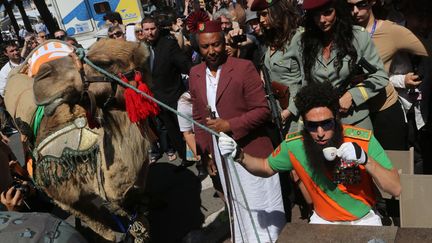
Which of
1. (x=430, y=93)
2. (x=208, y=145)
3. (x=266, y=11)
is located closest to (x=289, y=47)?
(x=266, y=11)

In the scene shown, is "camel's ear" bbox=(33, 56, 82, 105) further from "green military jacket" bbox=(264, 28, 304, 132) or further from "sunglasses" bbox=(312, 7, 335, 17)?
"sunglasses" bbox=(312, 7, 335, 17)

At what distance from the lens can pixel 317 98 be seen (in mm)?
2246

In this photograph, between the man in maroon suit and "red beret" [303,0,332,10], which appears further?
the man in maroon suit

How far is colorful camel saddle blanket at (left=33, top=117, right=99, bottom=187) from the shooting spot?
9.02 feet

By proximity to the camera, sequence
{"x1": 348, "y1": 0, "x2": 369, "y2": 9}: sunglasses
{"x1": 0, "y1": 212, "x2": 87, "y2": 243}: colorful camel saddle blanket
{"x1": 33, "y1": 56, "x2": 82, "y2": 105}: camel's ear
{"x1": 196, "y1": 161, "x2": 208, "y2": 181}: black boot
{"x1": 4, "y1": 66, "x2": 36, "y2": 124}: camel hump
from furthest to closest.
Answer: {"x1": 196, "y1": 161, "x2": 208, "y2": 181}: black boot < {"x1": 4, "y1": 66, "x2": 36, "y2": 124}: camel hump < {"x1": 348, "y1": 0, "x2": 369, "y2": 9}: sunglasses < {"x1": 33, "y1": 56, "x2": 82, "y2": 105}: camel's ear < {"x1": 0, "y1": 212, "x2": 87, "y2": 243}: colorful camel saddle blanket

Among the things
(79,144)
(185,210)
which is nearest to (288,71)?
Answer: (79,144)

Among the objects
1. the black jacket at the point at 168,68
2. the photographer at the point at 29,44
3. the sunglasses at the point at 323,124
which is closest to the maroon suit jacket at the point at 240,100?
the sunglasses at the point at 323,124

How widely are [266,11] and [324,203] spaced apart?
1.38m

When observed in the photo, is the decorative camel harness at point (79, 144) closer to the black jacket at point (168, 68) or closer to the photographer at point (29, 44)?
the black jacket at point (168, 68)

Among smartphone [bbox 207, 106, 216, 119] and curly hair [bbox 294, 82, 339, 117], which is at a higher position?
curly hair [bbox 294, 82, 339, 117]

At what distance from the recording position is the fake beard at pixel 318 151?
7.56 feet

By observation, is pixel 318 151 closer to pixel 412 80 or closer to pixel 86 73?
pixel 412 80

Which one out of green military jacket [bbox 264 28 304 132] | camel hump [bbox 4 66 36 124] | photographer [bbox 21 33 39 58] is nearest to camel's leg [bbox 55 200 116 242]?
camel hump [bbox 4 66 36 124]

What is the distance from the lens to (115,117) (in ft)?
9.40
